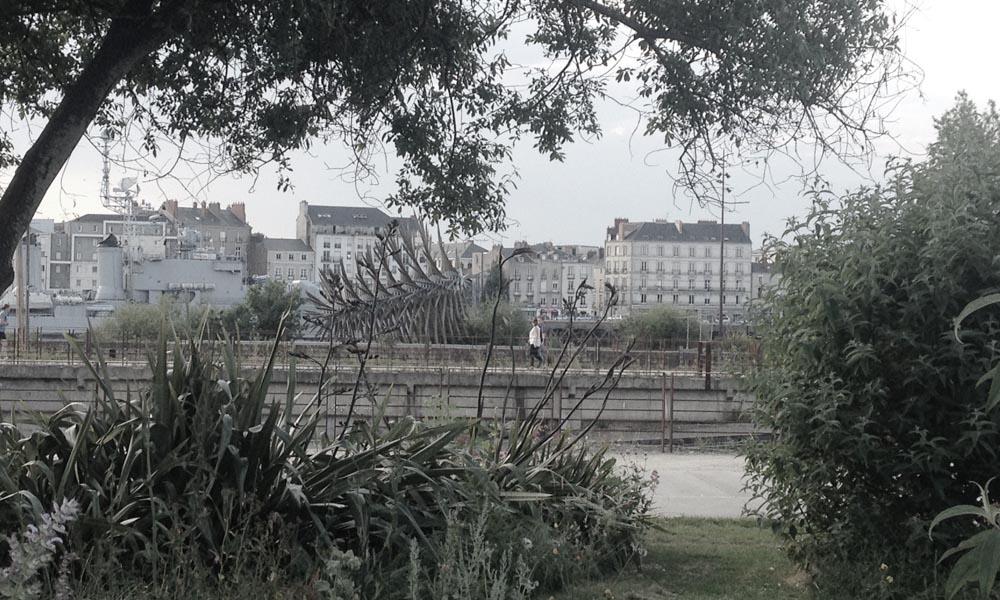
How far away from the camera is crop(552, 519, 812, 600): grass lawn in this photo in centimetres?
604

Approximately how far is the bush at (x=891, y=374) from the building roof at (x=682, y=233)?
126 metres

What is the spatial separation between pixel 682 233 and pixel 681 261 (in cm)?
363

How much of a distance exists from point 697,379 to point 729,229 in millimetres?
107515

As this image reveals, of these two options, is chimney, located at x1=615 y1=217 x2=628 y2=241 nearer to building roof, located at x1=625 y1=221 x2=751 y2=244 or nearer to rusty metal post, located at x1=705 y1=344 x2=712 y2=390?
building roof, located at x1=625 y1=221 x2=751 y2=244

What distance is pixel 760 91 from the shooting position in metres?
7.20

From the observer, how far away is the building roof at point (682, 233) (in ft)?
432

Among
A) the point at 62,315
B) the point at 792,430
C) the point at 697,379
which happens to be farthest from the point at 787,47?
the point at 62,315

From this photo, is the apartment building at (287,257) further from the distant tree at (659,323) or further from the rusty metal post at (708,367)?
the rusty metal post at (708,367)

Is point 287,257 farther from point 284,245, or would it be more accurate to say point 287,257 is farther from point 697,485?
point 697,485

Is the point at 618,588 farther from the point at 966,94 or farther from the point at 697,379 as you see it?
the point at 697,379

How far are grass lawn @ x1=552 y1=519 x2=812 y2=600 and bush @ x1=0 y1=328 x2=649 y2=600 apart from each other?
0.94ft

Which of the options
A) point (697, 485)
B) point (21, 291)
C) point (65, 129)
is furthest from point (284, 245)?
point (65, 129)

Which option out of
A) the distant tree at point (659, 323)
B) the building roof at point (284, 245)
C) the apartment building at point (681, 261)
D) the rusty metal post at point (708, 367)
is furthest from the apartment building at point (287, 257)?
the rusty metal post at point (708, 367)

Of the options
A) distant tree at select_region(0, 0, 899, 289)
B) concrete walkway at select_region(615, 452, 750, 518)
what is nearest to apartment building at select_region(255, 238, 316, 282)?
concrete walkway at select_region(615, 452, 750, 518)
